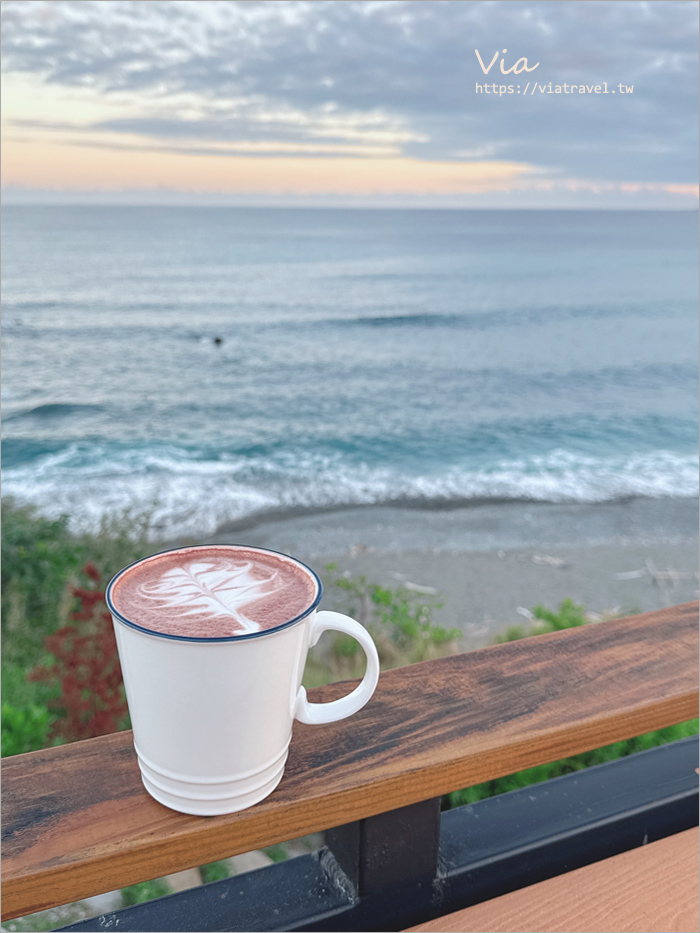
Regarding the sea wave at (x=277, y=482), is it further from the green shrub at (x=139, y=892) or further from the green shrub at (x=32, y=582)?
the green shrub at (x=139, y=892)

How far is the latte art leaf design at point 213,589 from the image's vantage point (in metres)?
0.42

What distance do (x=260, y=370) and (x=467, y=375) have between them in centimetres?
333

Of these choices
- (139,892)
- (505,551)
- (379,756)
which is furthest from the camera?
(505,551)

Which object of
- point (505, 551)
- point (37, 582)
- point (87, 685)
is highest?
point (87, 685)

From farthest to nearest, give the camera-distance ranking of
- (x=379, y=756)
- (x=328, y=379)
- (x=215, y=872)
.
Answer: (x=328, y=379), (x=215, y=872), (x=379, y=756)

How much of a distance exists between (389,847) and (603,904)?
0.22 m

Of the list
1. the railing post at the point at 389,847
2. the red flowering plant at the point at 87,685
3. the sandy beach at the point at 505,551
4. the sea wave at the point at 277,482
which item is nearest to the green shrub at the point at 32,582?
the red flowering plant at the point at 87,685

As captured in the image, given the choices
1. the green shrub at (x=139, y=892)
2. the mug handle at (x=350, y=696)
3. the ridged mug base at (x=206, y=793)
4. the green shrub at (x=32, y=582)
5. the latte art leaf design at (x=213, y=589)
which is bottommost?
the green shrub at (x=32, y=582)

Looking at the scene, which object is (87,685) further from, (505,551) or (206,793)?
(505,551)

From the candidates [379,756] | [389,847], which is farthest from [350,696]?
[389,847]

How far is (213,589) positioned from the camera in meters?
0.45

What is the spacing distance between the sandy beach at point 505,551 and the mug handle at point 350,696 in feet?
10.3

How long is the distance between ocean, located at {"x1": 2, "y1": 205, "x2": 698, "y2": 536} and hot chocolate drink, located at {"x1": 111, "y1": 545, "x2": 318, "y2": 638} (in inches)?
194

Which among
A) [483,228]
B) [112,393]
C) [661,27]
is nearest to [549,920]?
[661,27]
